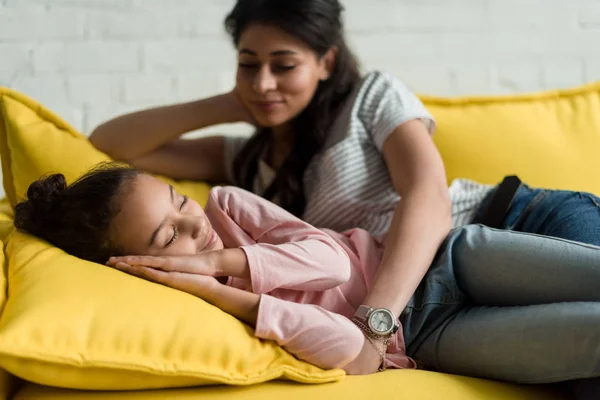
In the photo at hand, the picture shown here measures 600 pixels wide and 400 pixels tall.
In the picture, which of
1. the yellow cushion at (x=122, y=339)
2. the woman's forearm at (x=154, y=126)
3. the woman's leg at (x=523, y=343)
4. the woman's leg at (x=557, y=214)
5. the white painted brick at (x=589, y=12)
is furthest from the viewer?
the white painted brick at (x=589, y=12)

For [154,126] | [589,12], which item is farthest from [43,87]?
[589,12]

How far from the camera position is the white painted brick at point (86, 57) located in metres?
1.81

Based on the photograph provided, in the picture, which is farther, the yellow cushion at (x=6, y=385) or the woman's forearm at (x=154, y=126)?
the woman's forearm at (x=154, y=126)

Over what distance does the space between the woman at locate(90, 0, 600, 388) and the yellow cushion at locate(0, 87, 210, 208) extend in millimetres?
98

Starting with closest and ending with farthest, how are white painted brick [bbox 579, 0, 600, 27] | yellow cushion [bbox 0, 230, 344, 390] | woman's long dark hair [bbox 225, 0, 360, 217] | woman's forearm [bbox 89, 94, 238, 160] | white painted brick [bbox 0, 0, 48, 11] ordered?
yellow cushion [bbox 0, 230, 344, 390] → woman's long dark hair [bbox 225, 0, 360, 217] → woman's forearm [bbox 89, 94, 238, 160] → white painted brick [bbox 0, 0, 48, 11] → white painted brick [bbox 579, 0, 600, 27]

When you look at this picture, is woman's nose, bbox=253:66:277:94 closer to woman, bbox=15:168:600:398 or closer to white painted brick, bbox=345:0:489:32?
woman, bbox=15:168:600:398

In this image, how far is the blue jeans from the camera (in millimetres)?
902

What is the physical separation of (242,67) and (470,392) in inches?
32.5

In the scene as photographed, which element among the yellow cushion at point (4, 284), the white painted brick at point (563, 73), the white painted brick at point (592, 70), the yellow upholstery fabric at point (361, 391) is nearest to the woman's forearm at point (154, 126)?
the yellow cushion at point (4, 284)

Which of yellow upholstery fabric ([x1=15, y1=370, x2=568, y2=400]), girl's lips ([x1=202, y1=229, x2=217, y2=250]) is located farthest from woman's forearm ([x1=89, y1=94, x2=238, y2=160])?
yellow upholstery fabric ([x1=15, y1=370, x2=568, y2=400])

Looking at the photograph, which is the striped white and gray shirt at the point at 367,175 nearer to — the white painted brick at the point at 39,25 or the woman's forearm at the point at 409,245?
the woman's forearm at the point at 409,245

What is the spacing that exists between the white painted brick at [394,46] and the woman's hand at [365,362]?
3.66 ft

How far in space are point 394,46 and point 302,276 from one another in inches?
43.1

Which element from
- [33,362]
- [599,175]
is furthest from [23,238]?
[599,175]
